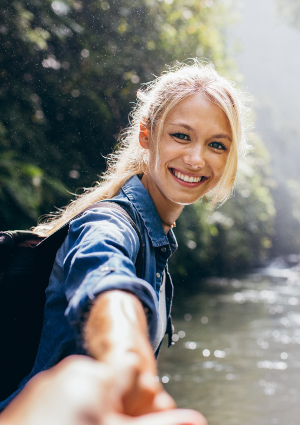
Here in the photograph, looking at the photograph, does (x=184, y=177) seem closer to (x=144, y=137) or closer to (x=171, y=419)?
(x=144, y=137)

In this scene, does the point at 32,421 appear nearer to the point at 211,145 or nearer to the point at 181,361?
the point at 211,145

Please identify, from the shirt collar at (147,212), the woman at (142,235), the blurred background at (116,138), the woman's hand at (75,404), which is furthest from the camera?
the blurred background at (116,138)

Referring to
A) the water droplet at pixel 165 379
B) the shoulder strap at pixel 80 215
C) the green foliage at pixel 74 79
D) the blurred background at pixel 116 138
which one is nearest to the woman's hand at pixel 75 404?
the shoulder strap at pixel 80 215

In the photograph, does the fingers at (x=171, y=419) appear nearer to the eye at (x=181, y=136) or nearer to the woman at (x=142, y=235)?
the woman at (x=142, y=235)

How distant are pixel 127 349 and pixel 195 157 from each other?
1073mm

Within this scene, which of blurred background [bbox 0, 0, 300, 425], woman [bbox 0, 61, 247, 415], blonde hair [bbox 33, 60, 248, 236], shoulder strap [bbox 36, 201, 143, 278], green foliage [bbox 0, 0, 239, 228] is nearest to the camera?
woman [bbox 0, 61, 247, 415]

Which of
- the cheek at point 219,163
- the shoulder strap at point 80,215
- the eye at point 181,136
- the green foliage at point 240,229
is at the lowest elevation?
the green foliage at point 240,229

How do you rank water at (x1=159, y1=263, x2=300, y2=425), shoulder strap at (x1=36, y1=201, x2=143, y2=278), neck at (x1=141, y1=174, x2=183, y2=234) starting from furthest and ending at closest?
1. water at (x1=159, y1=263, x2=300, y2=425)
2. neck at (x1=141, y1=174, x2=183, y2=234)
3. shoulder strap at (x1=36, y1=201, x2=143, y2=278)

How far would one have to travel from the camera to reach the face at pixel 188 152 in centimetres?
154

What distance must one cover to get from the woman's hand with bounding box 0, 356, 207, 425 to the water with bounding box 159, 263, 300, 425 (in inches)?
179

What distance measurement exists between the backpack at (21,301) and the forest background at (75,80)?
9.51 feet

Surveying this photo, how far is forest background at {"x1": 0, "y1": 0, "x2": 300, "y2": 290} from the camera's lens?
201 inches

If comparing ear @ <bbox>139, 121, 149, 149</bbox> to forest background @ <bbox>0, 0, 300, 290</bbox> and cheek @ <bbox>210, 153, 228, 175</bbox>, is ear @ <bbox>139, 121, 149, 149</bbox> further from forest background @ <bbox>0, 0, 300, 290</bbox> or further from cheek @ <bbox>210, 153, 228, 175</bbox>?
forest background @ <bbox>0, 0, 300, 290</bbox>

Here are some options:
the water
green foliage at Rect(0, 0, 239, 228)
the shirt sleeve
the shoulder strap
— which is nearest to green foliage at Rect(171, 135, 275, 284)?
the water
